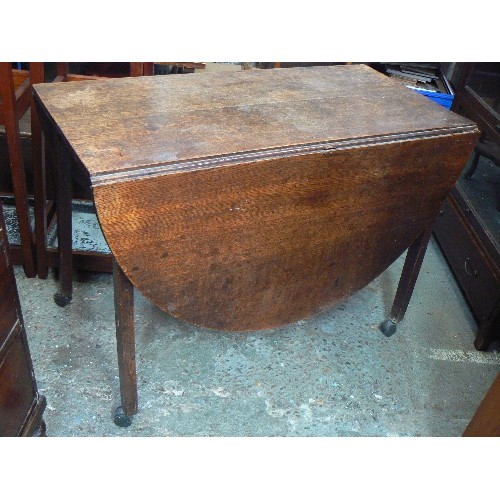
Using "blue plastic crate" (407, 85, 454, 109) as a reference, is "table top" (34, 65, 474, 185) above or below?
above

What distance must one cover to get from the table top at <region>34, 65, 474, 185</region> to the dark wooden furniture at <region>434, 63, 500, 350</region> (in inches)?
20.1

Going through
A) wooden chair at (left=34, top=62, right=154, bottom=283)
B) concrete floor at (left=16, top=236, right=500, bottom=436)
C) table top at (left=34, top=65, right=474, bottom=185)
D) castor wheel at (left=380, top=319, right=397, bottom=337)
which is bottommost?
concrete floor at (left=16, top=236, right=500, bottom=436)

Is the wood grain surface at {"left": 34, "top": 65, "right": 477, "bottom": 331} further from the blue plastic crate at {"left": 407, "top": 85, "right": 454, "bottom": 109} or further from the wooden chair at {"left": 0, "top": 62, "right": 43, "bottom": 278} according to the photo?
the blue plastic crate at {"left": 407, "top": 85, "right": 454, "bottom": 109}

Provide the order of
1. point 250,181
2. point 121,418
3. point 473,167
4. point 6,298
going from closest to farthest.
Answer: point 6,298
point 250,181
point 121,418
point 473,167

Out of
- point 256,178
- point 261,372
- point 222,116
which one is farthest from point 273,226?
point 261,372

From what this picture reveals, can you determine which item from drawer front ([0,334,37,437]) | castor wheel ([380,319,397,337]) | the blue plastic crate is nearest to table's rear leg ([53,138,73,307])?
drawer front ([0,334,37,437])

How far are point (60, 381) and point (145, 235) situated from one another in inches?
26.0

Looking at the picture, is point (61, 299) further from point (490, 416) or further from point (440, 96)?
point (440, 96)

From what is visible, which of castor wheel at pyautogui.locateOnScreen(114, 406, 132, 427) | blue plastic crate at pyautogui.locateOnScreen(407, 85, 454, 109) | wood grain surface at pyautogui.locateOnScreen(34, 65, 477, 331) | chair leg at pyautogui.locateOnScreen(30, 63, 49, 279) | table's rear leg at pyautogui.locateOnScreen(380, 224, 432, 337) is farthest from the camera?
blue plastic crate at pyautogui.locateOnScreen(407, 85, 454, 109)

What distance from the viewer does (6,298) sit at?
1140mm

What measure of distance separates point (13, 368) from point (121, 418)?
0.43m

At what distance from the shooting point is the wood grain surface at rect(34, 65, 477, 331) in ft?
4.03

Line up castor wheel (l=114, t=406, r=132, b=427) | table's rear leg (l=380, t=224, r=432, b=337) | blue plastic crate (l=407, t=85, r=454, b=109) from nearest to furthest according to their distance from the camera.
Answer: castor wheel (l=114, t=406, r=132, b=427) → table's rear leg (l=380, t=224, r=432, b=337) → blue plastic crate (l=407, t=85, r=454, b=109)

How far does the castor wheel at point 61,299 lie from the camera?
1875 mm
